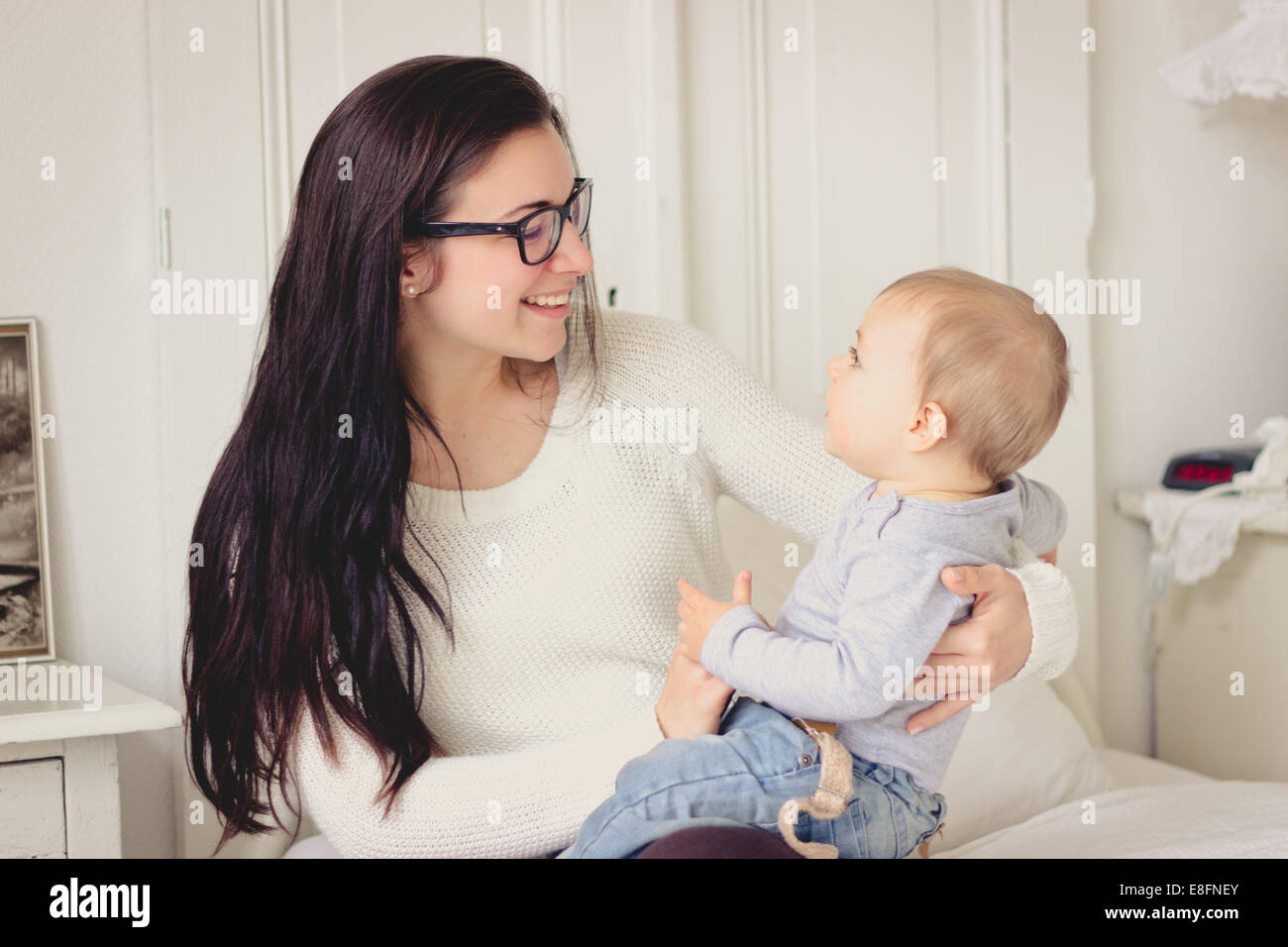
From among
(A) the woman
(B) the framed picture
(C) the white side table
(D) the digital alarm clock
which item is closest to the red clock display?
(D) the digital alarm clock

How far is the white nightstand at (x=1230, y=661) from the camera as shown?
1.90 metres

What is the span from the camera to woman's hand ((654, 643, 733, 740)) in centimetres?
107

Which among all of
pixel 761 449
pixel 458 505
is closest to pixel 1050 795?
pixel 761 449

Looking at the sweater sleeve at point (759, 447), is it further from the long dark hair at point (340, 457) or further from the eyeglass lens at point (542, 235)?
the long dark hair at point (340, 457)

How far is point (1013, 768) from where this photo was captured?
5.23ft

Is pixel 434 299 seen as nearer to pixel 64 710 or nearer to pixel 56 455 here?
pixel 64 710

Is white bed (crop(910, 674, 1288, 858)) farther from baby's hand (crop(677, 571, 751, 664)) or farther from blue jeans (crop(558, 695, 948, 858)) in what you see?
baby's hand (crop(677, 571, 751, 664))

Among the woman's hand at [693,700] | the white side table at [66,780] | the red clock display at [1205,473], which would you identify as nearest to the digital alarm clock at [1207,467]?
the red clock display at [1205,473]

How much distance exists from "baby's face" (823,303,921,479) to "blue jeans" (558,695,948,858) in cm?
25

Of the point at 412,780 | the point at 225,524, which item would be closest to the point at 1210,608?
the point at 412,780

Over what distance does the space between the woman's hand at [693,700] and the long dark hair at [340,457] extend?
1.05ft

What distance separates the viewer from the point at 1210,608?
6.65ft

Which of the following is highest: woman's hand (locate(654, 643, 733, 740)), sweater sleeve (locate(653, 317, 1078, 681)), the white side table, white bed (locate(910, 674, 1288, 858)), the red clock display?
sweater sleeve (locate(653, 317, 1078, 681))

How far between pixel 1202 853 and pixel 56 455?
1.57 metres
